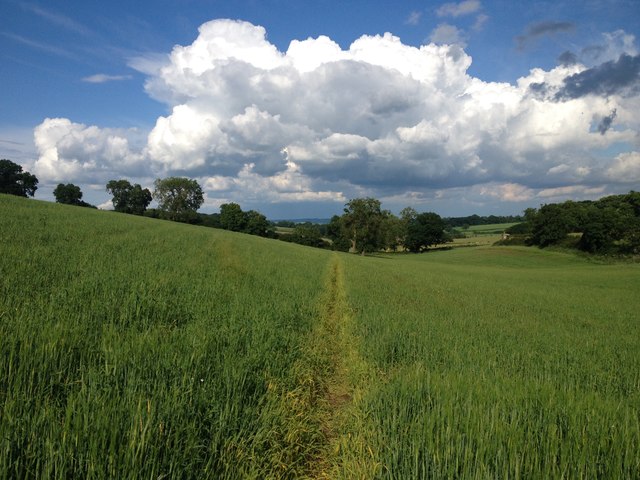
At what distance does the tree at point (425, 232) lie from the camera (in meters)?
103

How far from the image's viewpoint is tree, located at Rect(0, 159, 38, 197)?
88000mm

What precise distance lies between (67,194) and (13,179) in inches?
494

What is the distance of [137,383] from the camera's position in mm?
3582

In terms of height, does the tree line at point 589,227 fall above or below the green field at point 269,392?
above

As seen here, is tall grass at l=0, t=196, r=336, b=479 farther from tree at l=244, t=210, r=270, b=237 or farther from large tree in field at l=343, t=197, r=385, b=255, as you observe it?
tree at l=244, t=210, r=270, b=237

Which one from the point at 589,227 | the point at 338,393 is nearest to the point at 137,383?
the point at 338,393

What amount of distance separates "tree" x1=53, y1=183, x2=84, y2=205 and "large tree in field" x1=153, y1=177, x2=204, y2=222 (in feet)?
84.0

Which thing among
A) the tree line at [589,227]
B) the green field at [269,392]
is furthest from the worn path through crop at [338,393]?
the tree line at [589,227]

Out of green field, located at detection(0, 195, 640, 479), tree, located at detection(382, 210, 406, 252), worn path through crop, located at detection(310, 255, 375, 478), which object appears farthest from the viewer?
tree, located at detection(382, 210, 406, 252)

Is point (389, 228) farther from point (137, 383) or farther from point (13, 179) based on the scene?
point (13, 179)

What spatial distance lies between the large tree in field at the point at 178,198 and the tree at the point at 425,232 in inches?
2826

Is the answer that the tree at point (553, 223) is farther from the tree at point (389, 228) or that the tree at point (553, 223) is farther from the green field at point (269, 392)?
the green field at point (269, 392)

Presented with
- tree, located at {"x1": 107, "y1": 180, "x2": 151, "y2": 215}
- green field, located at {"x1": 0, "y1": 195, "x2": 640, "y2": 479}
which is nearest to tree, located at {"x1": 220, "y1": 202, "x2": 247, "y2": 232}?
tree, located at {"x1": 107, "y1": 180, "x2": 151, "y2": 215}

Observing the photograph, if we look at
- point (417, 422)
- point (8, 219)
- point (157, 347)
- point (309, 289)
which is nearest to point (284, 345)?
point (157, 347)
